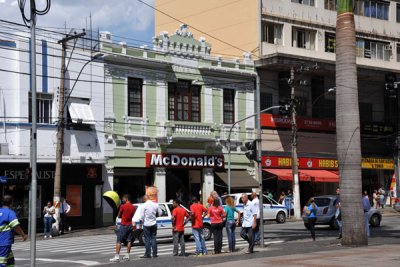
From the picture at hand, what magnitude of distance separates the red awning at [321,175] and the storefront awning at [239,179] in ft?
15.9

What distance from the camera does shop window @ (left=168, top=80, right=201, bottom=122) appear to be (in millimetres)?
39750

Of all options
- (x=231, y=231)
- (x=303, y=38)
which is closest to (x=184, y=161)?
(x=303, y=38)

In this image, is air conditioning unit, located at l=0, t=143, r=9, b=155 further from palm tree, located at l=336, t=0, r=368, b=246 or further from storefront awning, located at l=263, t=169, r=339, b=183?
palm tree, located at l=336, t=0, r=368, b=246

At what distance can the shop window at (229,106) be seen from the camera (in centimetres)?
4225

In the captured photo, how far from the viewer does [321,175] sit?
45938mm

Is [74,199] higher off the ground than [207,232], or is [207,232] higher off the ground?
[74,199]

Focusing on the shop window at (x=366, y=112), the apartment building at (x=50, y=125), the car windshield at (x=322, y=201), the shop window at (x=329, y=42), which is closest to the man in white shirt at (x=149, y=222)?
the car windshield at (x=322, y=201)

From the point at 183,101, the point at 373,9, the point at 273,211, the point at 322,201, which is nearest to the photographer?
the point at 322,201

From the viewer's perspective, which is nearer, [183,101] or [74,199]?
[74,199]

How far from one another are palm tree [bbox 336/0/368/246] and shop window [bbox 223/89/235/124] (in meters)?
20.5

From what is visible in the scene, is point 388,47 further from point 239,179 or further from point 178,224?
point 178,224

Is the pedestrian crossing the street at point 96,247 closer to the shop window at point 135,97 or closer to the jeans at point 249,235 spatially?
the jeans at point 249,235

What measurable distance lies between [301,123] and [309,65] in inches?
161

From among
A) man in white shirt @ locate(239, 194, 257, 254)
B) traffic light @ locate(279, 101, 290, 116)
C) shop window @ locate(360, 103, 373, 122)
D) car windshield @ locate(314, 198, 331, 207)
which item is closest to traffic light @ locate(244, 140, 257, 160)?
man in white shirt @ locate(239, 194, 257, 254)
